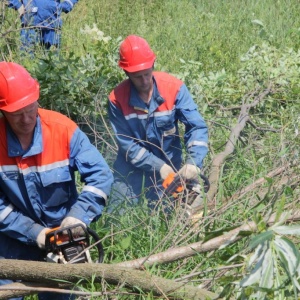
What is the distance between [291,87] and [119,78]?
1763 millimetres

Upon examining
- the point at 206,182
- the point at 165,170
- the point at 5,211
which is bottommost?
the point at 165,170

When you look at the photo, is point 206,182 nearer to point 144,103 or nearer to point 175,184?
point 175,184

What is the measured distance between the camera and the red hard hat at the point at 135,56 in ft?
17.7

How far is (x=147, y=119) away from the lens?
549 centimetres

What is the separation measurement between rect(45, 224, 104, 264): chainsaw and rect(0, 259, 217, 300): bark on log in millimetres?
185

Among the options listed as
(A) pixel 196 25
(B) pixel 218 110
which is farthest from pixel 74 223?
(A) pixel 196 25

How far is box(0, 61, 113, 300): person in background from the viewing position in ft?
13.2

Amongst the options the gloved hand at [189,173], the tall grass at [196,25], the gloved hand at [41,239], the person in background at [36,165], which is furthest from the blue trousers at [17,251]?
the tall grass at [196,25]

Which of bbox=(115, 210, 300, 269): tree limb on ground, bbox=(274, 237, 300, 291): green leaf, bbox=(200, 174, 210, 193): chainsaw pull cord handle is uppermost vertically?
bbox=(274, 237, 300, 291): green leaf

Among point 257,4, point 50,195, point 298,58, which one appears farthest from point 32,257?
point 257,4

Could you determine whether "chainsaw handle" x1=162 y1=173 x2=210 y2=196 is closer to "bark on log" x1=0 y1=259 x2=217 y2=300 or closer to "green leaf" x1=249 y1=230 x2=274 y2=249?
"bark on log" x1=0 y1=259 x2=217 y2=300

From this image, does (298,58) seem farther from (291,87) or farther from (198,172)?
(198,172)

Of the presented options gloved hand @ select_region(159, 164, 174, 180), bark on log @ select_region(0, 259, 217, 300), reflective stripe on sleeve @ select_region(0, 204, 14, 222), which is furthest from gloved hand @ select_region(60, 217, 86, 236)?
gloved hand @ select_region(159, 164, 174, 180)

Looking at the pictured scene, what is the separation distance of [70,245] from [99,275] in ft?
1.04
